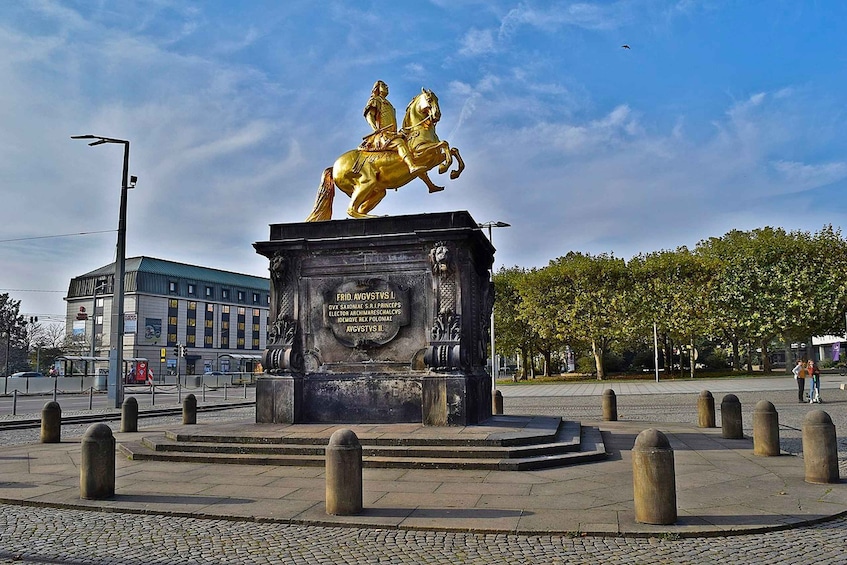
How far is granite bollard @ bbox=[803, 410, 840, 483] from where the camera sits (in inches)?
367

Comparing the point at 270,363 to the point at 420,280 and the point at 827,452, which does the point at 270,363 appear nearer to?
the point at 420,280

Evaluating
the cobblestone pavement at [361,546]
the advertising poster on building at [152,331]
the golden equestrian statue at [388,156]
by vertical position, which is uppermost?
the golden equestrian statue at [388,156]

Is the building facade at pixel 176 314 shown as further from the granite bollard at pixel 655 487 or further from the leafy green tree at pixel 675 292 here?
the granite bollard at pixel 655 487

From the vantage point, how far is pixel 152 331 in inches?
3307

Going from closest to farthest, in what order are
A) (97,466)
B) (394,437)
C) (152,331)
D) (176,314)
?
(97,466)
(394,437)
(152,331)
(176,314)

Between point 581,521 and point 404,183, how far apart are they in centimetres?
952

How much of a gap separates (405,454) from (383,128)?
24.8 feet

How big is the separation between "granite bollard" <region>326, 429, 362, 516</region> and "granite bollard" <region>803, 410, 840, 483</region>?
20.1 ft

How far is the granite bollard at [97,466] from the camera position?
8.82m

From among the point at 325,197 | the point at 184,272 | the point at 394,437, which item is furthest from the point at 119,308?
the point at 184,272

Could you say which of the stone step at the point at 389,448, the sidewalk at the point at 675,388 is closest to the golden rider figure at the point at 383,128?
the stone step at the point at 389,448

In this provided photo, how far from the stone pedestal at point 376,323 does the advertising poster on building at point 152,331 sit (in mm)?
74994

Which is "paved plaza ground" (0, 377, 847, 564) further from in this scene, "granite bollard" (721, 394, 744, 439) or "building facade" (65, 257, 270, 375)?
"building facade" (65, 257, 270, 375)

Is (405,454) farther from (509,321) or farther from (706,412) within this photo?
(509,321)
